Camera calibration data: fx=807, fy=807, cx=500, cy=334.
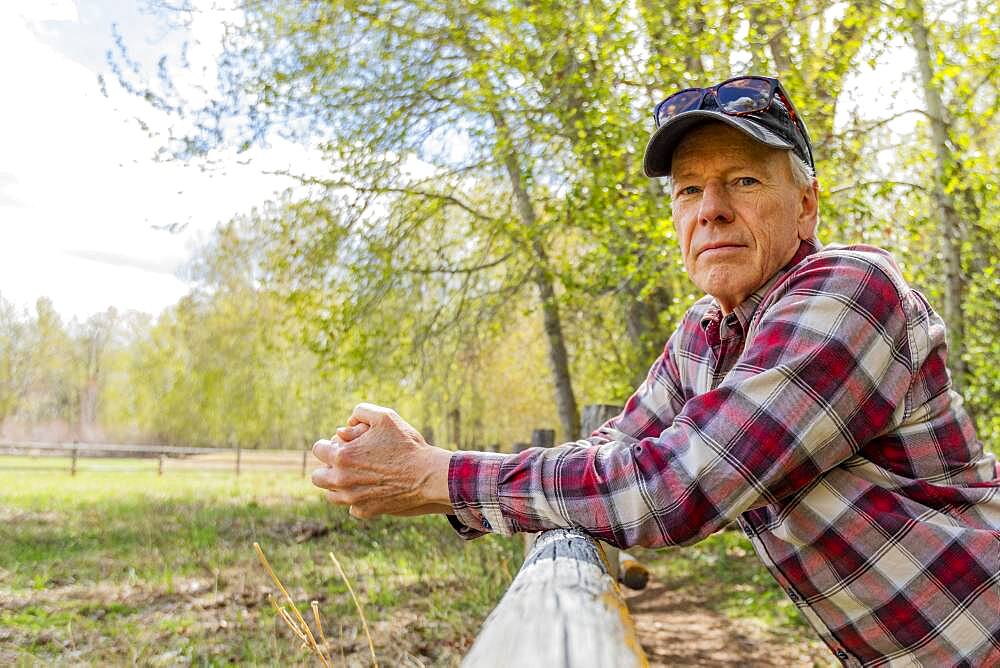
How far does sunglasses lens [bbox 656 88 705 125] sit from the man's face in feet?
0.19

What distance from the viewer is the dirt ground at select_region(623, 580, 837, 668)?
5742 mm

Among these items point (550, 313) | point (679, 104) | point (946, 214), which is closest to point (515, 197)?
point (550, 313)

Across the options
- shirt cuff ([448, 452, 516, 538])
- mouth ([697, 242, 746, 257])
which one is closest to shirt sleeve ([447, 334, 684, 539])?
shirt cuff ([448, 452, 516, 538])

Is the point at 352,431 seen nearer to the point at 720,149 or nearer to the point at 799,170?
the point at 720,149

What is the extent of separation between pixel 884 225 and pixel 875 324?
5141mm

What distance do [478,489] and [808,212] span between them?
100 centimetres

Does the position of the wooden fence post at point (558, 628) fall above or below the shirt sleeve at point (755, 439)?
below

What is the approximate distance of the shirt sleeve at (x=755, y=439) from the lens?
4.58 ft

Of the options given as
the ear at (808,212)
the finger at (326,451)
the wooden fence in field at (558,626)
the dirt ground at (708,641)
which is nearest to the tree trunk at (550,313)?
the dirt ground at (708,641)

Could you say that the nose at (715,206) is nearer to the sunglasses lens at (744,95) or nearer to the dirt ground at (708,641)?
the sunglasses lens at (744,95)

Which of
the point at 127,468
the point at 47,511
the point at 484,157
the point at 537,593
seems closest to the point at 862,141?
the point at 484,157

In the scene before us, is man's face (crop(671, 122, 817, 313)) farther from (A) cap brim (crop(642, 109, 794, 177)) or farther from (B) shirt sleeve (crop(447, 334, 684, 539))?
(B) shirt sleeve (crop(447, 334, 684, 539))

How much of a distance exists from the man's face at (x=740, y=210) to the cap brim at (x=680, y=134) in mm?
35

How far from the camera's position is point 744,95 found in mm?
1755
